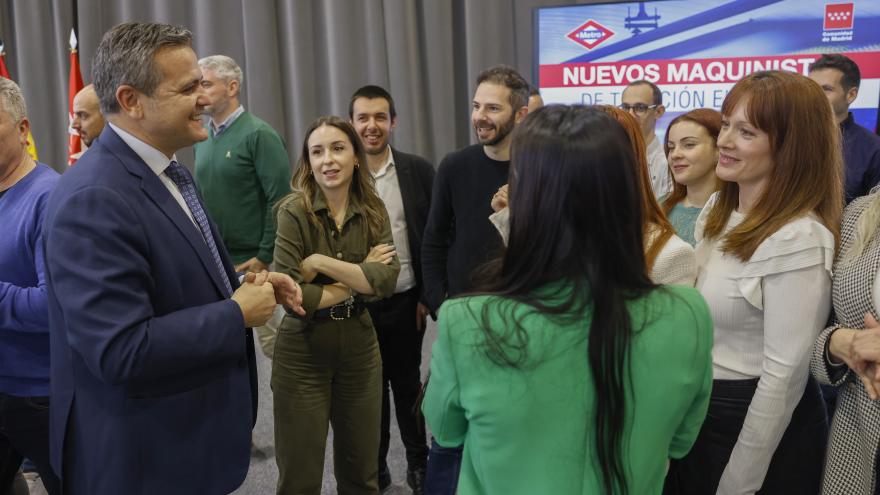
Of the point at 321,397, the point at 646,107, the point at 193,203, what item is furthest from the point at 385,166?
the point at 646,107

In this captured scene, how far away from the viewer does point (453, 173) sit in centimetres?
268

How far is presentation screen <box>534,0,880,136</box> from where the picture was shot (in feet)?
14.4

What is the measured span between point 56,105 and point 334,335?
486 cm

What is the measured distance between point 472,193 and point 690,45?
279cm

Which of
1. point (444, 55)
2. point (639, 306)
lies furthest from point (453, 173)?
point (444, 55)

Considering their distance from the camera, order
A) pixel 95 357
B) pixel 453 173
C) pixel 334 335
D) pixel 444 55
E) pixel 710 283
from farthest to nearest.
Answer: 1. pixel 444 55
2. pixel 453 173
3. pixel 334 335
4. pixel 710 283
5. pixel 95 357

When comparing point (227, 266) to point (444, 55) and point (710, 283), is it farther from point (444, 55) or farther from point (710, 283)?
point (444, 55)

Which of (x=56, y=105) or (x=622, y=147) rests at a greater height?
(x=56, y=105)

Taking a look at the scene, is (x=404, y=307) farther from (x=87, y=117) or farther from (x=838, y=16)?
(x=838, y=16)

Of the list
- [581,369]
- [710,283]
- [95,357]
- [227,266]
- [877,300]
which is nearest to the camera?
[581,369]

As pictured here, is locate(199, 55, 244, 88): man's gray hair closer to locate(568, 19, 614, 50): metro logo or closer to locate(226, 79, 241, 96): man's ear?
locate(226, 79, 241, 96): man's ear

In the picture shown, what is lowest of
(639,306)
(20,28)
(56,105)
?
(639,306)

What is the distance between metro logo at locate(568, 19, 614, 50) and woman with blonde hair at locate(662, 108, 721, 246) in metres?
2.36

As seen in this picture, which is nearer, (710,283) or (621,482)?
(621,482)
